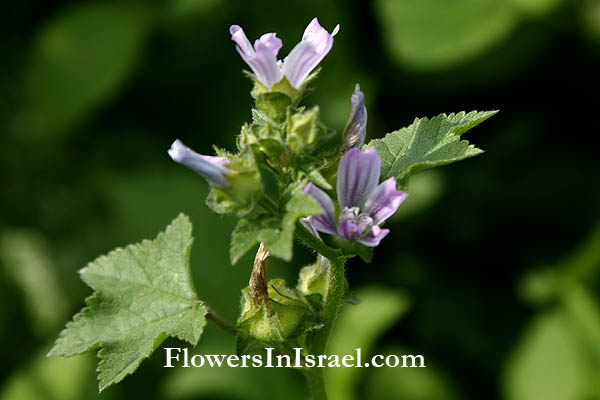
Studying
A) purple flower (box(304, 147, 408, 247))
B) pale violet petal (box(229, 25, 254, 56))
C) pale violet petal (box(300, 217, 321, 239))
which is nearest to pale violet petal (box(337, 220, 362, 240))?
purple flower (box(304, 147, 408, 247))

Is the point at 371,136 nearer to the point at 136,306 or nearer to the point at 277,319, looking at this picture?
the point at 136,306

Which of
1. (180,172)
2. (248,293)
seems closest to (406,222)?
(180,172)

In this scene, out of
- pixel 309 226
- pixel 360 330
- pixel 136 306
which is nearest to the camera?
pixel 309 226

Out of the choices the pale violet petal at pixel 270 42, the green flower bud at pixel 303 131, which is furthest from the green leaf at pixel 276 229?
the pale violet petal at pixel 270 42

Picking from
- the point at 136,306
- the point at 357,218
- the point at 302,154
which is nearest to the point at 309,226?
the point at 357,218

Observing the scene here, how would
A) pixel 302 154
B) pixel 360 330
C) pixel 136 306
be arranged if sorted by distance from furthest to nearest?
pixel 360 330
pixel 136 306
pixel 302 154

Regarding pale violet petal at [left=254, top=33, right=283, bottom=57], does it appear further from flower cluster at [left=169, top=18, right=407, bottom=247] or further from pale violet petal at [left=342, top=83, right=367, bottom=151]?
pale violet petal at [left=342, top=83, right=367, bottom=151]
